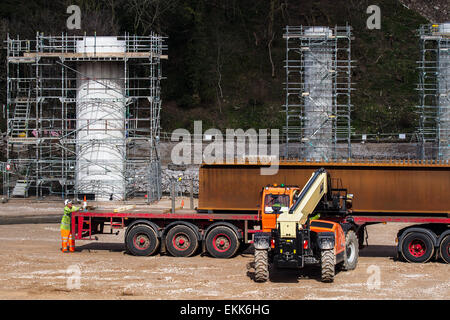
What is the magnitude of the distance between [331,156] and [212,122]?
19.0m

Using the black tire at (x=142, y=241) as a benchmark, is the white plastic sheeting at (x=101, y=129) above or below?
above

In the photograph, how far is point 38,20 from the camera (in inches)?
2744

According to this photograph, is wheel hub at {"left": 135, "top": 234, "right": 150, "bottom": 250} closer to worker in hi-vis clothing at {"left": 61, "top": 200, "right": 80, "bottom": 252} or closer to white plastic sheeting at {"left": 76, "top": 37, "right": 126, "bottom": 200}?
worker in hi-vis clothing at {"left": 61, "top": 200, "right": 80, "bottom": 252}

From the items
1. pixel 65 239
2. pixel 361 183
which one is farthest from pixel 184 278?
pixel 361 183

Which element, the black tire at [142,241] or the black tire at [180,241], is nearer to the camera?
the black tire at [180,241]

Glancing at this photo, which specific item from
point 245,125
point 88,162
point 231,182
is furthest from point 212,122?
point 231,182

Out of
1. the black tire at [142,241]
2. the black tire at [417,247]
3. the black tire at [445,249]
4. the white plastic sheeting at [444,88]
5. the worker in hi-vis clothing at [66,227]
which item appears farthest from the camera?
the white plastic sheeting at [444,88]

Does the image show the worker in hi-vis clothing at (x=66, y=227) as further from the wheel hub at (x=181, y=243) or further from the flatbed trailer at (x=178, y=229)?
the wheel hub at (x=181, y=243)

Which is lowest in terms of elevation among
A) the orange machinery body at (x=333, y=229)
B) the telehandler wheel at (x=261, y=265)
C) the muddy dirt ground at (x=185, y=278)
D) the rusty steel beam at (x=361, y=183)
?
the muddy dirt ground at (x=185, y=278)

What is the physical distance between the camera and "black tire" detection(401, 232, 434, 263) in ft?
78.7

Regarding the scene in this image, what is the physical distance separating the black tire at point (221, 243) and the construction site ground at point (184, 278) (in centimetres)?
39

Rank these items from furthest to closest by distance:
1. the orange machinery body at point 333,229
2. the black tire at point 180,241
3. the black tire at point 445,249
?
the black tire at point 180,241, the black tire at point 445,249, the orange machinery body at point 333,229

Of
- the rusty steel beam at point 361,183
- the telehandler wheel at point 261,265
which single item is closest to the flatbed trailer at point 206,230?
the rusty steel beam at point 361,183

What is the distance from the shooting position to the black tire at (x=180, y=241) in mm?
25484
